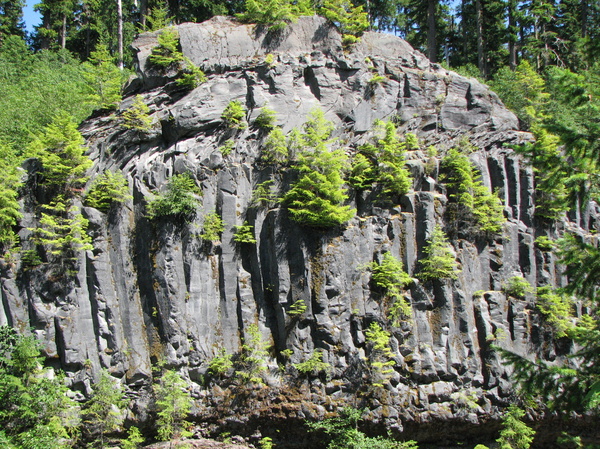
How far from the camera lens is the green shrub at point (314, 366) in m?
13.6

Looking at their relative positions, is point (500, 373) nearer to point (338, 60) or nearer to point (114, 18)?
point (338, 60)

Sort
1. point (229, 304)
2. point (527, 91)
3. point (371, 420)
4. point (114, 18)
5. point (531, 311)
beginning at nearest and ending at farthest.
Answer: point (371, 420)
point (229, 304)
point (531, 311)
point (527, 91)
point (114, 18)

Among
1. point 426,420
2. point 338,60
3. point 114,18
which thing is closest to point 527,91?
point 338,60

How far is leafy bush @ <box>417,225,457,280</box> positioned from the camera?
14.8 m

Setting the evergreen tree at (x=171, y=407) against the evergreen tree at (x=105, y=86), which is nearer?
the evergreen tree at (x=171, y=407)

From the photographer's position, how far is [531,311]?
51.2ft

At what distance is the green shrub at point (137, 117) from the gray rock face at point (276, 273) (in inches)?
11.7

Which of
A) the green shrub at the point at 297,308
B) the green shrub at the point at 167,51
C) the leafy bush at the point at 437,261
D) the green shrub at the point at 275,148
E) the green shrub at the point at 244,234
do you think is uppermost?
the green shrub at the point at 167,51

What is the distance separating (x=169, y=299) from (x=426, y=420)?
8.28m

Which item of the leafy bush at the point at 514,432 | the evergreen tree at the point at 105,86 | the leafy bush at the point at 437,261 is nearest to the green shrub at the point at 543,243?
the leafy bush at the point at 437,261

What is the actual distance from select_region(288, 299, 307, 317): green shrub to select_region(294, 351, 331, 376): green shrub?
4.10ft

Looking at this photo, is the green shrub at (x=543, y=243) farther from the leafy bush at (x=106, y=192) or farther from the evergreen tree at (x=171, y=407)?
the leafy bush at (x=106, y=192)

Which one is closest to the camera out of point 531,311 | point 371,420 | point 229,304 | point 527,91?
point 371,420

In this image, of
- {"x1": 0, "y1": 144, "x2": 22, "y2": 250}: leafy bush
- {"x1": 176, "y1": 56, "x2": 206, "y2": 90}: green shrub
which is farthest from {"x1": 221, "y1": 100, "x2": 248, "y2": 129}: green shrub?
{"x1": 0, "y1": 144, "x2": 22, "y2": 250}: leafy bush
